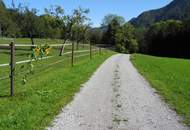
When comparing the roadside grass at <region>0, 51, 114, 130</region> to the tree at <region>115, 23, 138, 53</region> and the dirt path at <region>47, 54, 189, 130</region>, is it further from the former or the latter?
the tree at <region>115, 23, 138, 53</region>

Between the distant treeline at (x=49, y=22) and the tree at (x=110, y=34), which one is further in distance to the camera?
the tree at (x=110, y=34)

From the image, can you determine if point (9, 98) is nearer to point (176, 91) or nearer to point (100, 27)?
point (176, 91)

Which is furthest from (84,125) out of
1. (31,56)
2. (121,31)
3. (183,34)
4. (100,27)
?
(100,27)

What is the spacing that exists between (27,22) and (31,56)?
52.5m

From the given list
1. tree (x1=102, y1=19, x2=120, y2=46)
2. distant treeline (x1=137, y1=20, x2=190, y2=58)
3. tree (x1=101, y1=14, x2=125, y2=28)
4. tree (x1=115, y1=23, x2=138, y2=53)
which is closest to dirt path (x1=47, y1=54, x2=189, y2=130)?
distant treeline (x1=137, y1=20, x2=190, y2=58)

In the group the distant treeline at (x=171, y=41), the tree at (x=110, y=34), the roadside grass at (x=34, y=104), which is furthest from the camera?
the tree at (x=110, y=34)

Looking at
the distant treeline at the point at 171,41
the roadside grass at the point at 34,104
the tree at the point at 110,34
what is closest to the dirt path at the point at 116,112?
the roadside grass at the point at 34,104

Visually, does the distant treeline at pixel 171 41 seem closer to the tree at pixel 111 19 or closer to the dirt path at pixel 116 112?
the tree at pixel 111 19

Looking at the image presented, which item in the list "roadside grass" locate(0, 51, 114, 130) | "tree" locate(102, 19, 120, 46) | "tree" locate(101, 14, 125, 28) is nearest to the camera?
"roadside grass" locate(0, 51, 114, 130)

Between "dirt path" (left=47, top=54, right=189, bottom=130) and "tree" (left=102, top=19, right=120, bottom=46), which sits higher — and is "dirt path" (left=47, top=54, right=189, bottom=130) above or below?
below

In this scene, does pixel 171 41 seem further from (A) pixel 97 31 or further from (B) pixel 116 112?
(B) pixel 116 112

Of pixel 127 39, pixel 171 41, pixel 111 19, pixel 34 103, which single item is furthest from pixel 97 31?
pixel 34 103

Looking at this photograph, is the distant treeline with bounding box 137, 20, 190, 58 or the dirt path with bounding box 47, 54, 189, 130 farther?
the distant treeline with bounding box 137, 20, 190, 58

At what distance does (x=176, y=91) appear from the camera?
13805 mm
